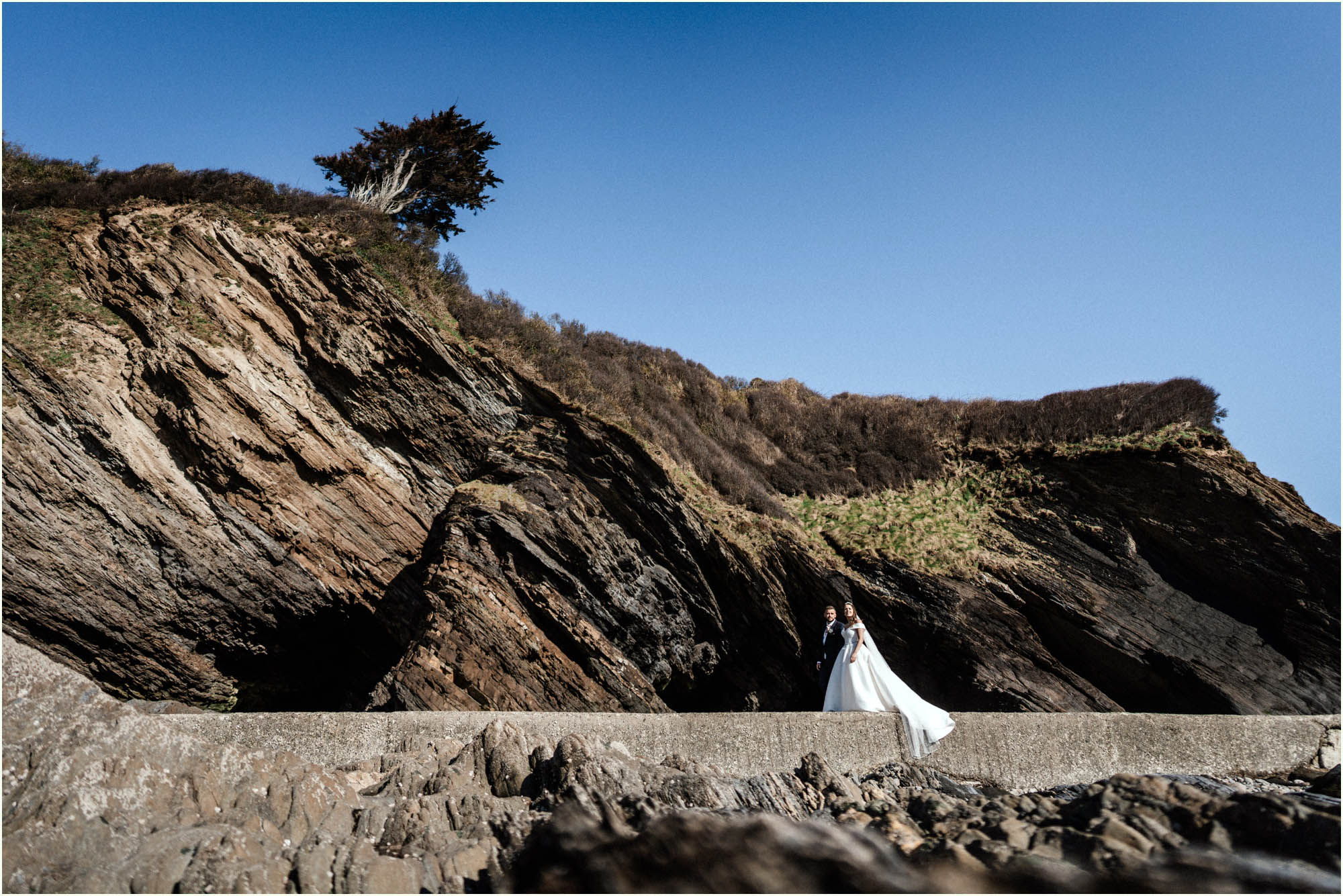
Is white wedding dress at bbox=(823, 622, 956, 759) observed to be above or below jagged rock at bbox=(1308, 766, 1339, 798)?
below

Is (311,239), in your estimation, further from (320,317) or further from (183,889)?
(183,889)

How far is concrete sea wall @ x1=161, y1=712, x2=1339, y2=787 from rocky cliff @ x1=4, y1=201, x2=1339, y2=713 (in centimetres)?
371

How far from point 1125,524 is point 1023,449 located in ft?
9.54

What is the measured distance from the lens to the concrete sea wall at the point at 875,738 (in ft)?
22.3

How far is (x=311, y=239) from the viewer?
1419cm

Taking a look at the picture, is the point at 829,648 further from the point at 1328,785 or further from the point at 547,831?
the point at 547,831

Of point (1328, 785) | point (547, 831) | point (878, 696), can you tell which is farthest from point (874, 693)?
point (547, 831)

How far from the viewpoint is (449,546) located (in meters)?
12.3

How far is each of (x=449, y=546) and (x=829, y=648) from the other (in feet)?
20.4

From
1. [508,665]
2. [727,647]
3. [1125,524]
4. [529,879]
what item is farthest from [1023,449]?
[529,879]

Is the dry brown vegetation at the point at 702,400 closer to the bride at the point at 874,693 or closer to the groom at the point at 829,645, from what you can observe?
the groom at the point at 829,645

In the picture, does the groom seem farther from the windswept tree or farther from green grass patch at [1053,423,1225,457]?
the windswept tree

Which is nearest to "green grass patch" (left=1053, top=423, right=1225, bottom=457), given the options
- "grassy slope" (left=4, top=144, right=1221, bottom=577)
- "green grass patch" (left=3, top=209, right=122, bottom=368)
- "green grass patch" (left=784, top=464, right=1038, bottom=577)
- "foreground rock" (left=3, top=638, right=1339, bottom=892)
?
"grassy slope" (left=4, top=144, right=1221, bottom=577)

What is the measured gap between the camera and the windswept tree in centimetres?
2195
